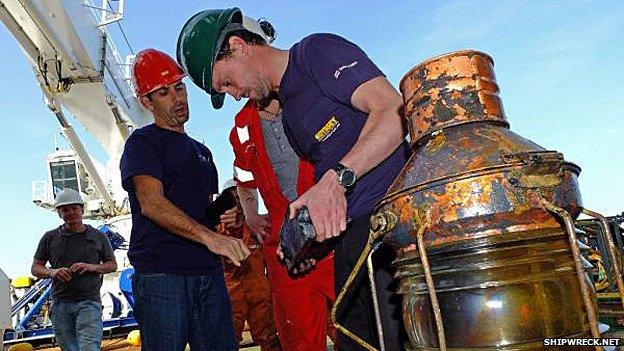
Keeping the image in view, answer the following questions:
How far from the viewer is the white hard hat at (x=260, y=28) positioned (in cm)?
193

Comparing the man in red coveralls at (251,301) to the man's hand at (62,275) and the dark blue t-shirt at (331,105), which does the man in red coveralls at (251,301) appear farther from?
the dark blue t-shirt at (331,105)

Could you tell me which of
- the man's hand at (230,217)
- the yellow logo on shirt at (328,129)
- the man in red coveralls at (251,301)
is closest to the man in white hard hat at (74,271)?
the man in red coveralls at (251,301)

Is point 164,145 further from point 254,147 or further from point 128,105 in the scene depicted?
point 128,105

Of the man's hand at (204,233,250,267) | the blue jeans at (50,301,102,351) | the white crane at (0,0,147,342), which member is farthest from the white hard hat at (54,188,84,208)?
the man's hand at (204,233,250,267)

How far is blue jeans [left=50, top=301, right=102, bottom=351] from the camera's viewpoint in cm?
A: 516

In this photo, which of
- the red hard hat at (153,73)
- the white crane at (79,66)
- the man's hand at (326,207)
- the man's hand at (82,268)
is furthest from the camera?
the white crane at (79,66)

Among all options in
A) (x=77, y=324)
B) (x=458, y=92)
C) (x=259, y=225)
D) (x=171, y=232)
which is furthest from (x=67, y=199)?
(x=458, y=92)


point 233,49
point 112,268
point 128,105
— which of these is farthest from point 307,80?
point 128,105

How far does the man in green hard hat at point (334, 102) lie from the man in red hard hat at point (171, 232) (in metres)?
0.74

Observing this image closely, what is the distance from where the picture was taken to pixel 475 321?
94 cm

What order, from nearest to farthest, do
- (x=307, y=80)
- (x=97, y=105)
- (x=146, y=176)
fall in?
1. (x=307, y=80)
2. (x=146, y=176)
3. (x=97, y=105)

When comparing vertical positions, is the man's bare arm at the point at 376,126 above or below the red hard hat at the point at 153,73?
below

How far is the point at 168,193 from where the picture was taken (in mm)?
2682

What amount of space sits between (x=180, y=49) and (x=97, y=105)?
8966 millimetres
